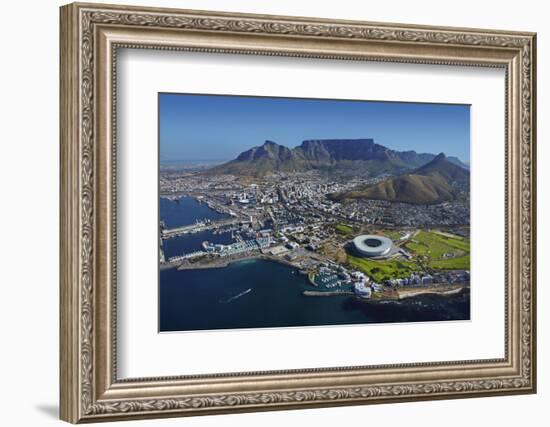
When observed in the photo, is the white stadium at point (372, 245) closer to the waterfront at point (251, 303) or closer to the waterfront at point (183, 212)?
the waterfront at point (251, 303)

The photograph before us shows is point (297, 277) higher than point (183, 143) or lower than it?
lower

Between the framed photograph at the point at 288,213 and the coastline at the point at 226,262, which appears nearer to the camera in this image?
the framed photograph at the point at 288,213

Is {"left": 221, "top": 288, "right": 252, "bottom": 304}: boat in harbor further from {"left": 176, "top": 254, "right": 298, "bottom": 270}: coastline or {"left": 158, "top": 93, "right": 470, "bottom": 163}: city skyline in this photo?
→ {"left": 158, "top": 93, "right": 470, "bottom": 163}: city skyline

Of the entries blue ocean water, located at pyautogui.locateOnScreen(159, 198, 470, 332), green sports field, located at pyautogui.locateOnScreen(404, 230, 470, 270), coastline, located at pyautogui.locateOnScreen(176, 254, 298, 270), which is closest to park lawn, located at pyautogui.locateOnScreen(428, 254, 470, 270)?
green sports field, located at pyautogui.locateOnScreen(404, 230, 470, 270)

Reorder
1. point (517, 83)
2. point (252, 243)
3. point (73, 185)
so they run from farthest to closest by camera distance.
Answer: point (517, 83), point (252, 243), point (73, 185)

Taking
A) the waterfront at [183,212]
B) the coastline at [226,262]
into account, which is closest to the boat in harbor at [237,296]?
the coastline at [226,262]

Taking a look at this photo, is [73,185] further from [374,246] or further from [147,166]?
[374,246]

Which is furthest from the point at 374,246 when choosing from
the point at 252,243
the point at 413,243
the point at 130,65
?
the point at 130,65

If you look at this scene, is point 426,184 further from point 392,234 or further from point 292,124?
point 292,124
